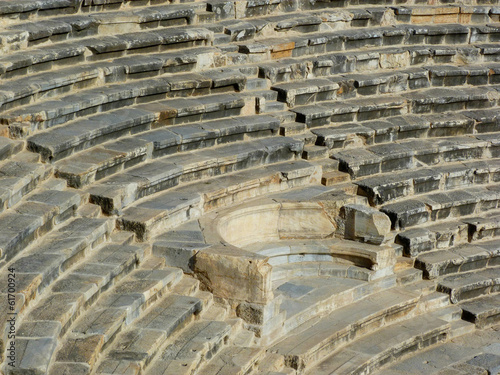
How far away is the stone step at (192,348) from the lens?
659 cm

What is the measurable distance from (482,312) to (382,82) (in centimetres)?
352

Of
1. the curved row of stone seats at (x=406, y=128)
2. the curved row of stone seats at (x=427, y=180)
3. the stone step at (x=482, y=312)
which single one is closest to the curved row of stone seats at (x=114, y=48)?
the curved row of stone seats at (x=406, y=128)

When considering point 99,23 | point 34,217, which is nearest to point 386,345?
point 34,217

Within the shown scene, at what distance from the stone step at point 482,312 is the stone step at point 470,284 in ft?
0.33

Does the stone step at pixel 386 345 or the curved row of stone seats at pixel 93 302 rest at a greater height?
the curved row of stone seats at pixel 93 302

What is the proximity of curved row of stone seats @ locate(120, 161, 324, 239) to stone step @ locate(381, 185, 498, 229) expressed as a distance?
975 mm

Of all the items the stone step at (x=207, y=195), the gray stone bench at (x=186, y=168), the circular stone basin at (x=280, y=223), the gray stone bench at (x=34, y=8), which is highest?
the gray stone bench at (x=34, y=8)

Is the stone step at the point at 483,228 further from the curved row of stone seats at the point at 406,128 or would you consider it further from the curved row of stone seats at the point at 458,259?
the curved row of stone seats at the point at 406,128

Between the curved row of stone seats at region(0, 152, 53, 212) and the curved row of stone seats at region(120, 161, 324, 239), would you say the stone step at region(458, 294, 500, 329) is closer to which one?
the curved row of stone seats at region(120, 161, 324, 239)

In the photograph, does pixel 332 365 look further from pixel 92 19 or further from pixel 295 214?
pixel 92 19

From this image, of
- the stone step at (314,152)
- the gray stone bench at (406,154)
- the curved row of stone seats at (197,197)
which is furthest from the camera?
the gray stone bench at (406,154)

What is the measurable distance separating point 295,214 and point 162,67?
235 centimetres

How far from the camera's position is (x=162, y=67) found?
10055 millimetres

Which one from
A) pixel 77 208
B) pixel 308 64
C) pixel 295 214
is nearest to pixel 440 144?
pixel 308 64
